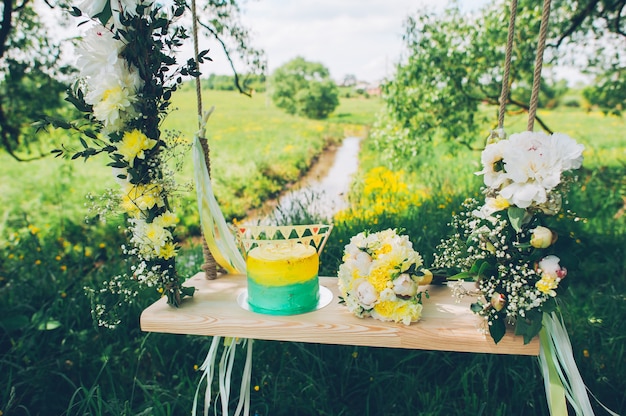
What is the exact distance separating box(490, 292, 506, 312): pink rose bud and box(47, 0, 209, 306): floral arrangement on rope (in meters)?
1.08

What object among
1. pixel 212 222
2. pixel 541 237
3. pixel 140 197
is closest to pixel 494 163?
pixel 541 237

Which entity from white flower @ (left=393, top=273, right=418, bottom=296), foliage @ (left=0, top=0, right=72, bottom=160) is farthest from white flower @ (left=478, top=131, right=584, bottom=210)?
foliage @ (left=0, top=0, right=72, bottom=160)

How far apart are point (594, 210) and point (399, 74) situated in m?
2.07

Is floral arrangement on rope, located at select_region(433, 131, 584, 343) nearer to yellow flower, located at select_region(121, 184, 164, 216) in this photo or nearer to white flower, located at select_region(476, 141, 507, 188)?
white flower, located at select_region(476, 141, 507, 188)

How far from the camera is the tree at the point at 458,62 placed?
3873 millimetres

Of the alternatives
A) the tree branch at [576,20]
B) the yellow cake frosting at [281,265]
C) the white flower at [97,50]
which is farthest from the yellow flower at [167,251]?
the tree branch at [576,20]

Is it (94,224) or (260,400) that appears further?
(94,224)

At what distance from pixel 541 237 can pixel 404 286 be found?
421mm

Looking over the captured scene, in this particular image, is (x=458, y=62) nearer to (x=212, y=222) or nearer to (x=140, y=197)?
(x=212, y=222)

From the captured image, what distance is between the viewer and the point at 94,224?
462 centimetres

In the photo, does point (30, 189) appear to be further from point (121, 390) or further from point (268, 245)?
point (268, 245)

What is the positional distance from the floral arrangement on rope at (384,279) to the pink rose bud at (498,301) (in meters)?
0.22

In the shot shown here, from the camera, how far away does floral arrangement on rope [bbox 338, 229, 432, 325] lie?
1.45 metres

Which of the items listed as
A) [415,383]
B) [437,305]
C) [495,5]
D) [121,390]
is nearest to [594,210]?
[495,5]
